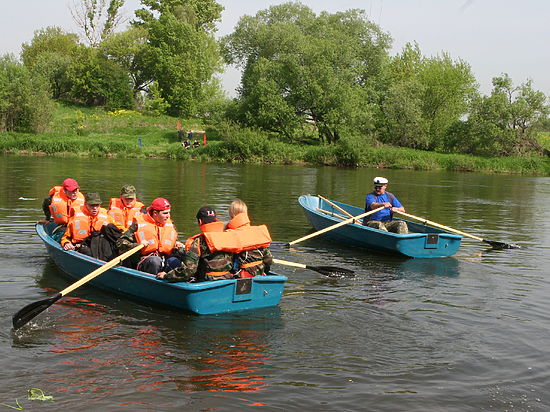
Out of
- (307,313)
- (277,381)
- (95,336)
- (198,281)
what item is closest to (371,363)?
(277,381)

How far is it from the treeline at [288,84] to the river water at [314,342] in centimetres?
3190

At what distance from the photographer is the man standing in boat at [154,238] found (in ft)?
26.3

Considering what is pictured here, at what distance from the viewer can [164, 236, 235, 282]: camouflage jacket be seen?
23.4 ft

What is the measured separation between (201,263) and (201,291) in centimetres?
36

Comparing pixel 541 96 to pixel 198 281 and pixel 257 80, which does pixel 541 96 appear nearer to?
pixel 257 80

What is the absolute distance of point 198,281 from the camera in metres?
7.40

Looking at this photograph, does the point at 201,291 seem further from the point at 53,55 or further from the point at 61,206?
the point at 53,55

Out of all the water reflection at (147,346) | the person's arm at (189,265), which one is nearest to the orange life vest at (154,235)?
the water reflection at (147,346)

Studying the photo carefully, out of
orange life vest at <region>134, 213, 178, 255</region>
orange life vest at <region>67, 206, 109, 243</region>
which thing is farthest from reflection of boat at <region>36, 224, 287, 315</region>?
orange life vest at <region>67, 206, 109, 243</region>

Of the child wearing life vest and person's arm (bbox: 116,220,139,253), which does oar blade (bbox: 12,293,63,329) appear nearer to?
person's arm (bbox: 116,220,139,253)

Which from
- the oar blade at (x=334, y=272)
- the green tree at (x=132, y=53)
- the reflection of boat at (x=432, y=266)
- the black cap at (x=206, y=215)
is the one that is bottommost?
the reflection of boat at (x=432, y=266)

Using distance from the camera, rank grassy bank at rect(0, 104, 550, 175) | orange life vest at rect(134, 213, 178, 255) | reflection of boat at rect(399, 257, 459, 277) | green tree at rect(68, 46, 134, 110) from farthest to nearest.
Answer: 1. green tree at rect(68, 46, 134, 110)
2. grassy bank at rect(0, 104, 550, 175)
3. reflection of boat at rect(399, 257, 459, 277)
4. orange life vest at rect(134, 213, 178, 255)

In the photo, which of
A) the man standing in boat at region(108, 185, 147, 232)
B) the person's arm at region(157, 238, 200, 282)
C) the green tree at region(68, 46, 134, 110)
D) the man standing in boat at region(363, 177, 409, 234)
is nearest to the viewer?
the person's arm at region(157, 238, 200, 282)

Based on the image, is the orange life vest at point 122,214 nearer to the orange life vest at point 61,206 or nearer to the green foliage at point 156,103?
the orange life vest at point 61,206
